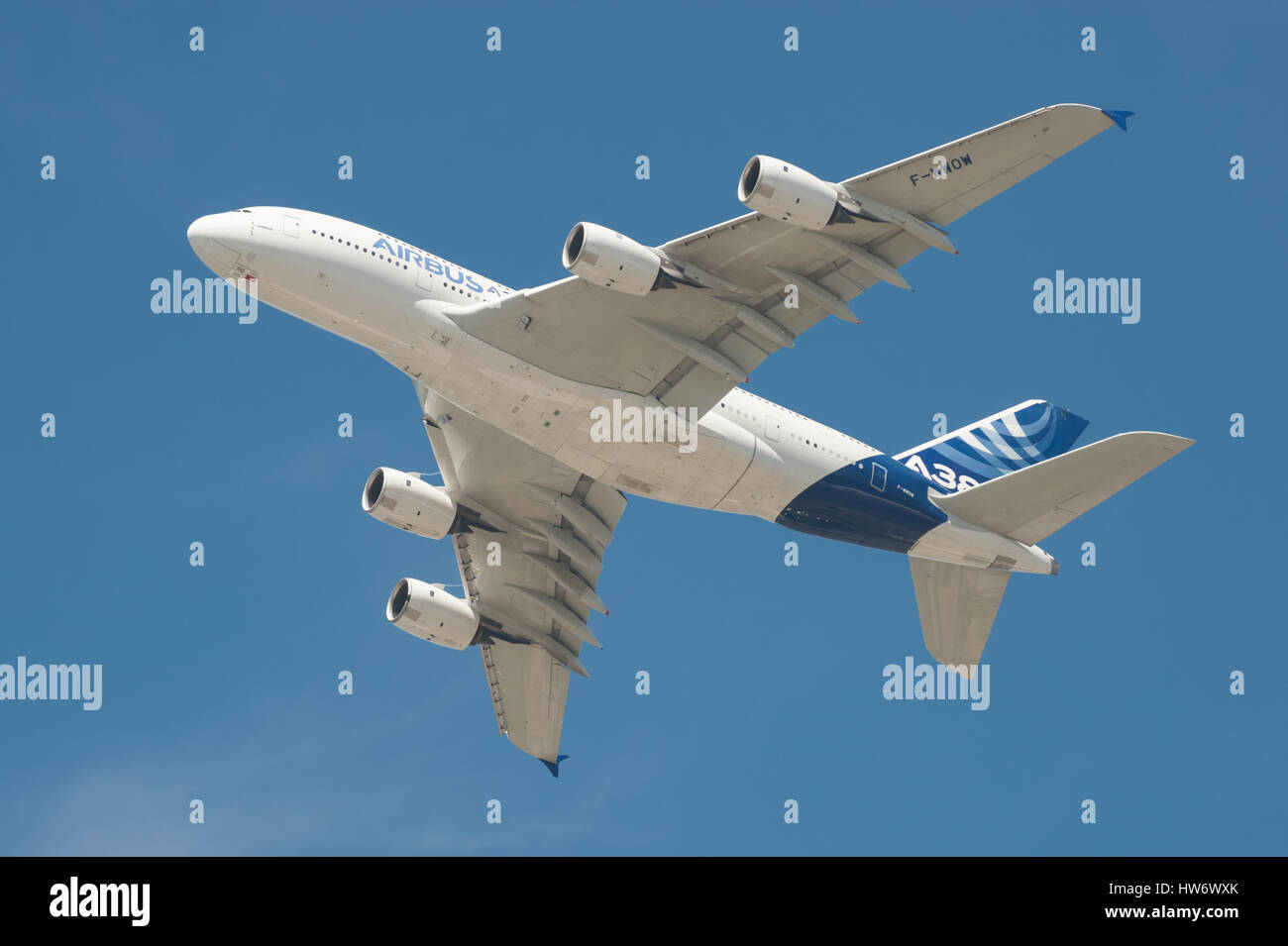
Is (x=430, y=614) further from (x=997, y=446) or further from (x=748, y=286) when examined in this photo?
(x=997, y=446)

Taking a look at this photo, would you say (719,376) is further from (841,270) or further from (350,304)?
(350,304)

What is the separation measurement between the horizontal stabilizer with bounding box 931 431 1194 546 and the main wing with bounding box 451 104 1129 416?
7881 millimetres

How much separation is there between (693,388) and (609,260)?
5.31m

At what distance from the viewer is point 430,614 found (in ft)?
152

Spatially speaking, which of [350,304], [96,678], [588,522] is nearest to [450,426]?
[588,522]

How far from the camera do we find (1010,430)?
4622cm

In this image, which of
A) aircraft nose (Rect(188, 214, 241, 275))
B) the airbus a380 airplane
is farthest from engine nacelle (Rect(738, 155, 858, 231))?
aircraft nose (Rect(188, 214, 241, 275))

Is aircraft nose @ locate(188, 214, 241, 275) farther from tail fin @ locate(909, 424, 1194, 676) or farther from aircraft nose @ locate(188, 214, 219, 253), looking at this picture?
tail fin @ locate(909, 424, 1194, 676)

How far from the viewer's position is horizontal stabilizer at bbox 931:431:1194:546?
3800 cm

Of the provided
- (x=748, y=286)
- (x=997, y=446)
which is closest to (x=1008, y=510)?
(x=997, y=446)

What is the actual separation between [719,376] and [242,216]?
1328cm

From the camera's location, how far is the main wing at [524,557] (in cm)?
4488

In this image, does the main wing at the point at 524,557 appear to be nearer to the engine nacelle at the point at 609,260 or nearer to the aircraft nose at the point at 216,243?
the aircraft nose at the point at 216,243

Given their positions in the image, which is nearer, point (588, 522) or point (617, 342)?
point (617, 342)
